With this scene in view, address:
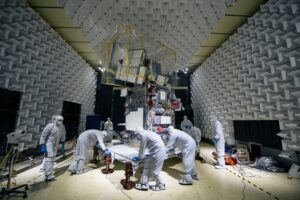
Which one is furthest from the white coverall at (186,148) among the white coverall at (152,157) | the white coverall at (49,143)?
the white coverall at (49,143)

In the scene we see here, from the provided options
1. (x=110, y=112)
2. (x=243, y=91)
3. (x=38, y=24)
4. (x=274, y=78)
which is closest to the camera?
(x=274, y=78)

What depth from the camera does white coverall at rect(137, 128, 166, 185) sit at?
318cm

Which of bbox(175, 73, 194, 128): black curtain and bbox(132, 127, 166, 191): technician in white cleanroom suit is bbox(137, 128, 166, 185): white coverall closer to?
bbox(132, 127, 166, 191): technician in white cleanroom suit

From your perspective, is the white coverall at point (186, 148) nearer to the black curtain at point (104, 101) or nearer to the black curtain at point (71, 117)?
the black curtain at point (71, 117)

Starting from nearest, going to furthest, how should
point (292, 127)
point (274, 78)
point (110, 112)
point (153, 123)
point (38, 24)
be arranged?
1. point (292, 127)
2. point (274, 78)
3. point (153, 123)
4. point (38, 24)
5. point (110, 112)

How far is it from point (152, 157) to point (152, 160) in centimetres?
7

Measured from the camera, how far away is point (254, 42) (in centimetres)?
496

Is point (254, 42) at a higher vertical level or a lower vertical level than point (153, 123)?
higher

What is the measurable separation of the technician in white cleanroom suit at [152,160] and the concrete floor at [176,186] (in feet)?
0.55

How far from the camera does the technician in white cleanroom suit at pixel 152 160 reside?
3162 mm

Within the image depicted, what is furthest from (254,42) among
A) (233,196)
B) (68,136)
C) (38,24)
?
(68,136)

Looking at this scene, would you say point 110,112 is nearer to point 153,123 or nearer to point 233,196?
point 153,123

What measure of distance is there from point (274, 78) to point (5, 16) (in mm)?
7774

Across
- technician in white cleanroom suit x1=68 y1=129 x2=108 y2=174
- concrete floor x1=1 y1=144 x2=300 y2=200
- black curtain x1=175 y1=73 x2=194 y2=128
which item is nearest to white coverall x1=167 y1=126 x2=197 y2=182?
concrete floor x1=1 y1=144 x2=300 y2=200
